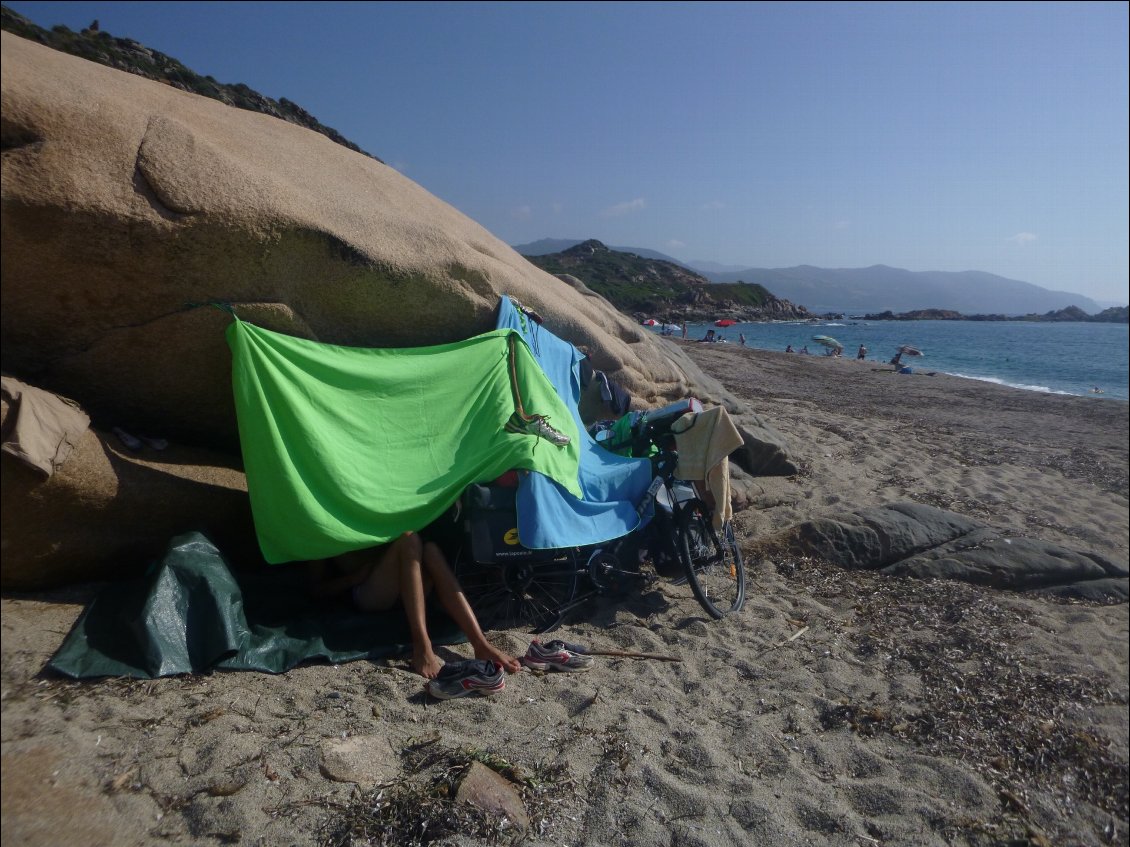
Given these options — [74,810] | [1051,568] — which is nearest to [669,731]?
[74,810]

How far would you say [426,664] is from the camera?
13.2 ft

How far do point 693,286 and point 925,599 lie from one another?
66850mm

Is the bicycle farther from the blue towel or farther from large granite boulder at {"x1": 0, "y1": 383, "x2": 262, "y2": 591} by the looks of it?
large granite boulder at {"x1": 0, "y1": 383, "x2": 262, "y2": 591}

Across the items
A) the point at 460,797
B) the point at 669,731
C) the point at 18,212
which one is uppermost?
the point at 18,212

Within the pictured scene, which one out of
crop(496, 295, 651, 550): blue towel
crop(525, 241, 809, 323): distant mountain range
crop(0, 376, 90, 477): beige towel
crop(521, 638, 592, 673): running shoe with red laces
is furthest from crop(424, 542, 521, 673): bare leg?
crop(525, 241, 809, 323): distant mountain range

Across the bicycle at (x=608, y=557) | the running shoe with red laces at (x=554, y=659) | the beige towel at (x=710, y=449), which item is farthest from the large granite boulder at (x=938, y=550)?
the running shoe with red laces at (x=554, y=659)

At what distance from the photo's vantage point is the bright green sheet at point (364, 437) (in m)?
4.06

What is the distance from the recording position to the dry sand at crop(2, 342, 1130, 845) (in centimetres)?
256

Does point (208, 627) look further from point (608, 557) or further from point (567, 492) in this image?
point (608, 557)

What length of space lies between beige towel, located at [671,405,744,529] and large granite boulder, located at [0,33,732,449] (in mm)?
1812

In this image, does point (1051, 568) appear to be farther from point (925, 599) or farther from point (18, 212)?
point (18, 212)

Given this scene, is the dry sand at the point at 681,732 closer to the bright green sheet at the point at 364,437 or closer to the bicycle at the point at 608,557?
the bicycle at the point at 608,557

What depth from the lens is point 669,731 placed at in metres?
3.74

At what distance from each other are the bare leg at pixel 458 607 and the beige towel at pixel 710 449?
2010 mm
